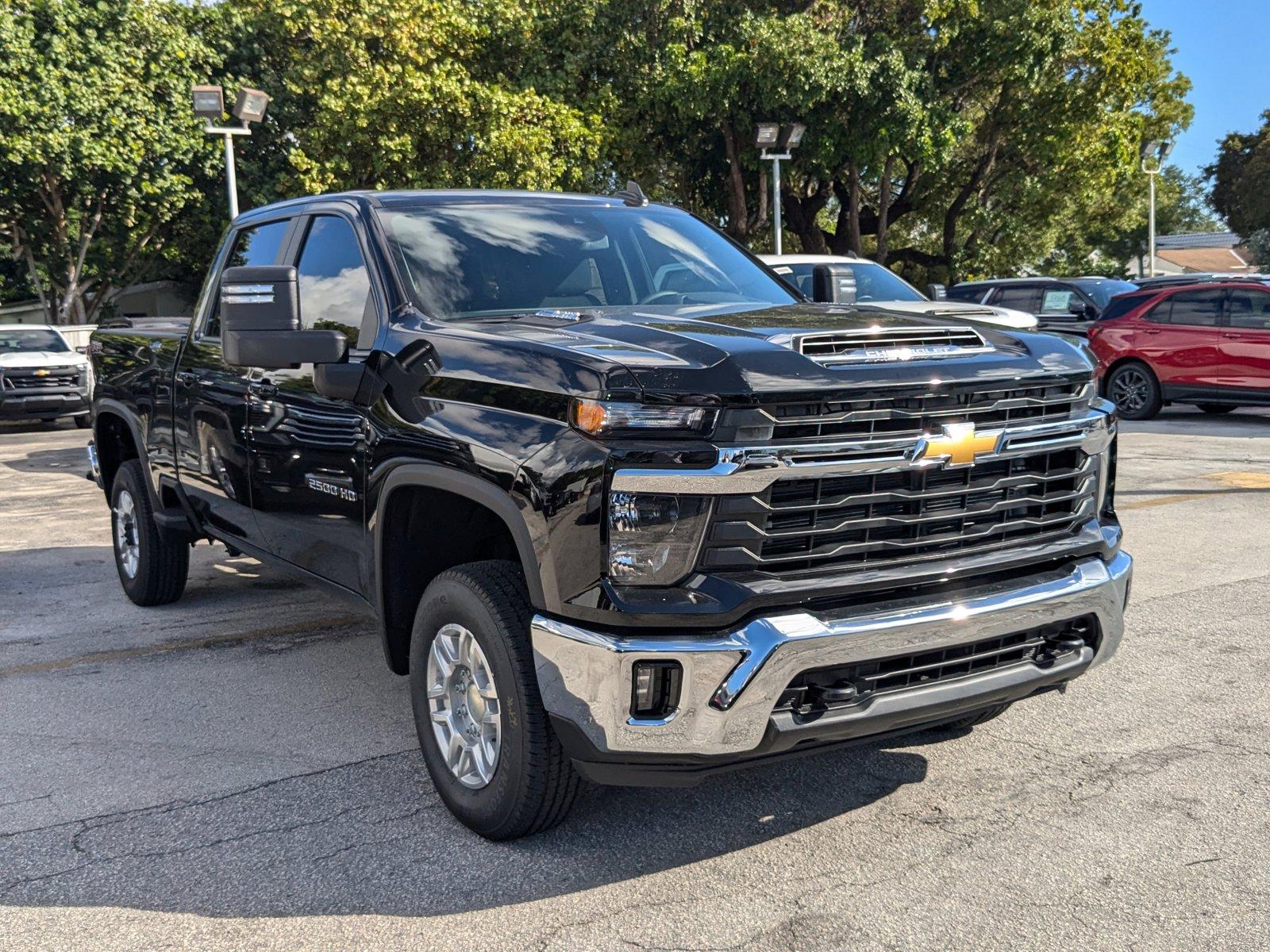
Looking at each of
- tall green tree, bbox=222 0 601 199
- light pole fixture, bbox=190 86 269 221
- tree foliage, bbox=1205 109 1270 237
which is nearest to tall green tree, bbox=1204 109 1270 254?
tree foliage, bbox=1205 109 1270 237

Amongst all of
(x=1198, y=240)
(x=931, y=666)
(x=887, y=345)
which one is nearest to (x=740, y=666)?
(x=931, y=666)

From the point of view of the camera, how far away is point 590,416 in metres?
3.25

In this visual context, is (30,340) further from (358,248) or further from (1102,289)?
(358,248)

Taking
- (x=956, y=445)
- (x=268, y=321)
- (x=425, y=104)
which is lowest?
(x=956, y=445)

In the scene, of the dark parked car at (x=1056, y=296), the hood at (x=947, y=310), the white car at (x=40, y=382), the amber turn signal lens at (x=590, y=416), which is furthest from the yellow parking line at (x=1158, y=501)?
the white car at (x=40, y=382)

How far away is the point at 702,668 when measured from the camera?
3.12 meters

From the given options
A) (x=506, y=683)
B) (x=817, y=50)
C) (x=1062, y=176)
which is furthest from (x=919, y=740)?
(x=1062, y=176)

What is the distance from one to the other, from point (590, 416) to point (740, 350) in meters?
0.46

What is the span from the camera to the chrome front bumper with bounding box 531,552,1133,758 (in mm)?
3127

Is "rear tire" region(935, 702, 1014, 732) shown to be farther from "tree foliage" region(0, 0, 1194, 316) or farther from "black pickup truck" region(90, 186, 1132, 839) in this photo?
"tree foliage" region(0, 0, 1194, 316)

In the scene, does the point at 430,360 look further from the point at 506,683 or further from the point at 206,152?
the point at 206,152

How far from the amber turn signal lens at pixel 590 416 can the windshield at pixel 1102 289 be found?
15803mm

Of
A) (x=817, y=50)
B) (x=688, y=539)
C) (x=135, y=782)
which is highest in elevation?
(x=817, y=50)

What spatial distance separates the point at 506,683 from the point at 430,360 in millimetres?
1074
